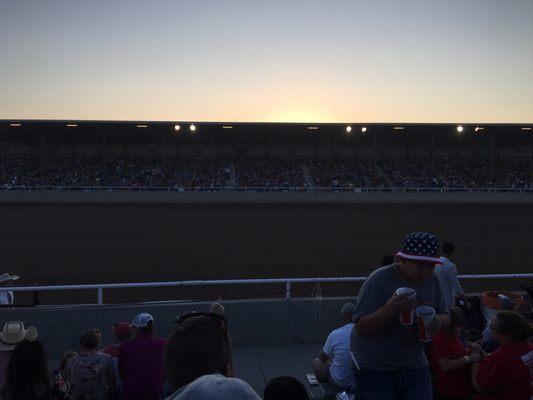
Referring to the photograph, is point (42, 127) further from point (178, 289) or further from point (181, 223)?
point (178, 289)

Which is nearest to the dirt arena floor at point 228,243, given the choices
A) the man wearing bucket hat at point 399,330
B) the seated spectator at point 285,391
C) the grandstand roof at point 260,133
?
the man wearing bucket hat at point 399,330

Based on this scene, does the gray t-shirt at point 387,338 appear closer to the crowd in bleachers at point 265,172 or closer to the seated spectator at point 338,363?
the seated spectator at point 338,363

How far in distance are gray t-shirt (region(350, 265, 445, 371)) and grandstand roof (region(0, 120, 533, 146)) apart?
128 feet

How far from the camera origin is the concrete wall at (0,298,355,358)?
626 centimetres

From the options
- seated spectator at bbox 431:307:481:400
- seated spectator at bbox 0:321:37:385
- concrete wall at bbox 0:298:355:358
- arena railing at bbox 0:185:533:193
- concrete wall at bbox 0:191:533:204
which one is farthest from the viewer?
arena railing at bbox 0:185:533:193

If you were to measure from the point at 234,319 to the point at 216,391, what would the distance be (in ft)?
17.2

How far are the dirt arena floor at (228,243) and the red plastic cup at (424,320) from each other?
427cm

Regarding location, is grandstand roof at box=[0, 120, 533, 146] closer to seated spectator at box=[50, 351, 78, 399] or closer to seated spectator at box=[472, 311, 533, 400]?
seated spectator at box=[50, 351, 78, 399]

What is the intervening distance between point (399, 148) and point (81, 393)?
5170 cm

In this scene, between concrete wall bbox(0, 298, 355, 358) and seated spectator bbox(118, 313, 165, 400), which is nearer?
seated spectator bbox(118, 313, 165, 400)

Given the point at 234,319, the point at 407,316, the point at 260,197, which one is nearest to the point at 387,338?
the point at 407,316

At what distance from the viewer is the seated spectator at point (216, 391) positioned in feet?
4.60

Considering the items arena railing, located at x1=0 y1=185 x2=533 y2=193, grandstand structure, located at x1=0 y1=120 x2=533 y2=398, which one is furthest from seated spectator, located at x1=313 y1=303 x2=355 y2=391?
arena railing, located at x1=0 y1=185 x2=533 y2=193

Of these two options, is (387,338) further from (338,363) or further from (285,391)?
(338,363)
